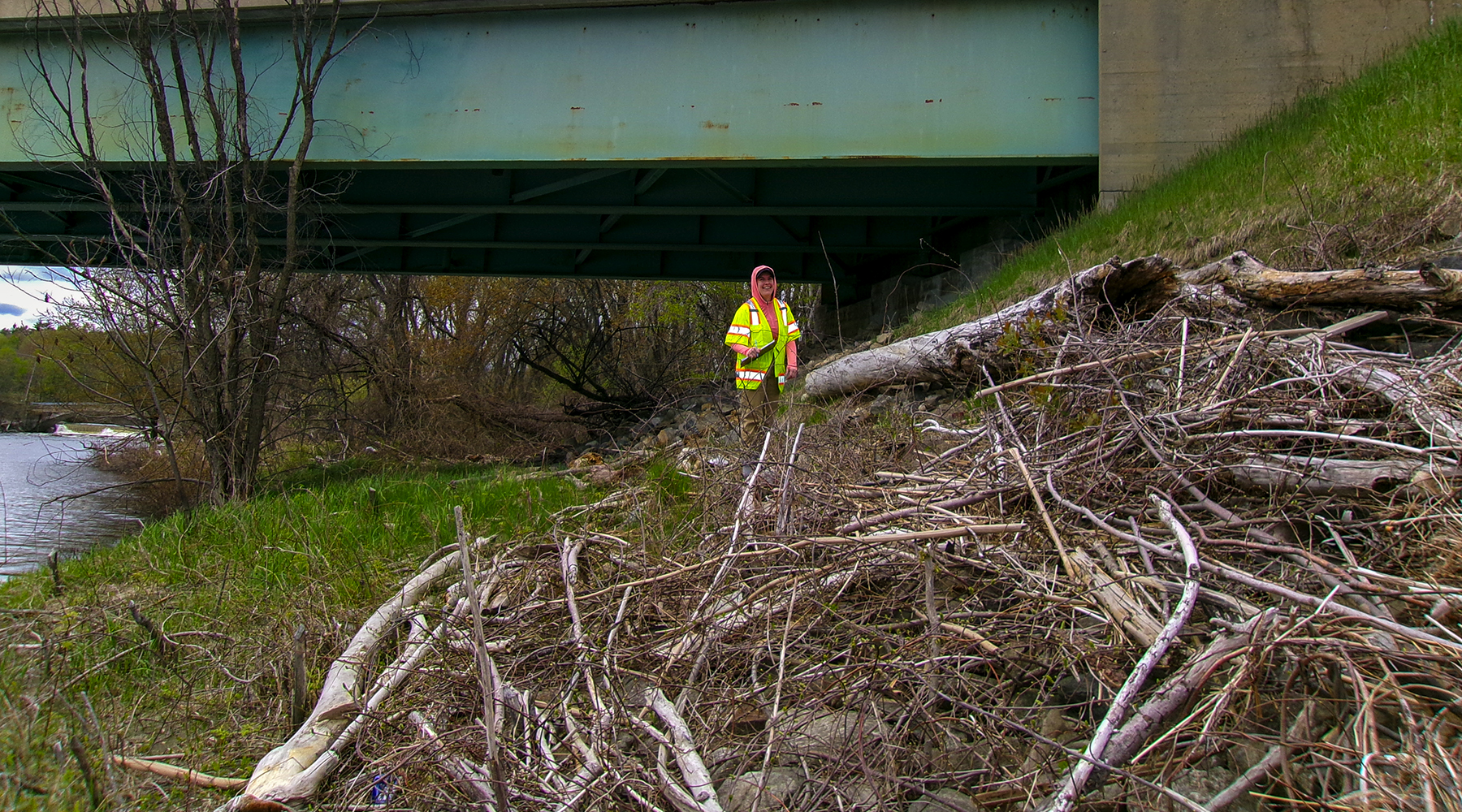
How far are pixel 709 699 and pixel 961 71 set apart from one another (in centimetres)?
856

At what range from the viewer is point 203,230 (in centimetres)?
882

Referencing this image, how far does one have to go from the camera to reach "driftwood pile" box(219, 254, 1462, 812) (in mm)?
2248

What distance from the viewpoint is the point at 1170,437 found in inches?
133

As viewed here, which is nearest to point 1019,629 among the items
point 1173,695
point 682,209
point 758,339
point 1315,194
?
point 1173,695

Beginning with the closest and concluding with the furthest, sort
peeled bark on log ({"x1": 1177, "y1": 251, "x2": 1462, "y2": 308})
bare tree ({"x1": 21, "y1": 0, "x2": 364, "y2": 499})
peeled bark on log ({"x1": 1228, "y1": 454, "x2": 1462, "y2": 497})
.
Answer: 1. peeled bark on log ({"x1": 1228, "y1": 454, "x2": 1462, "y2": 497})
2. peeled bark on log ({"x1": 1177, "y1": 251, "x2": 1462, "y2": 308})
3. bare tree ({"x1": 21, "y1": 0, "x2": 364, "y2": 499})

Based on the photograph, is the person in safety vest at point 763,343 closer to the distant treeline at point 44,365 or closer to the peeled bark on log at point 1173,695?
the peeled bark on log at point 1173,695

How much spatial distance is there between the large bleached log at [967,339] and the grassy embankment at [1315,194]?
0.96 ft

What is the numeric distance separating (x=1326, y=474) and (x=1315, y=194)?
4.06 metres

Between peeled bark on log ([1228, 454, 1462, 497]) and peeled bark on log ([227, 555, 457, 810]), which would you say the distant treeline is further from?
peeled bark on log ([1228, 454, 1462, 497])

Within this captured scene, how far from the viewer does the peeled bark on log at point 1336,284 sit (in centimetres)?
415

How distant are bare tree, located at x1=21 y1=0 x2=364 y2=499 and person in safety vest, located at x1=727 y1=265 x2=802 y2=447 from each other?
4.69 m

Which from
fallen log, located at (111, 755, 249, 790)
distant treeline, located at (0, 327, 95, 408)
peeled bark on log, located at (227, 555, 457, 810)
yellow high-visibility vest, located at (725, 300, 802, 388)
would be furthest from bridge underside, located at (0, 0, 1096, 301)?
fallen log, located at (111, 755, 249, 790)

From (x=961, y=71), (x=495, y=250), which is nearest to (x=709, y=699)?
(x=961, y=71)

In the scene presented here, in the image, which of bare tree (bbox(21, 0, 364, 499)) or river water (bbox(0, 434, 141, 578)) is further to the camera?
bare tree (bbox(21, 0, 364, 499))
